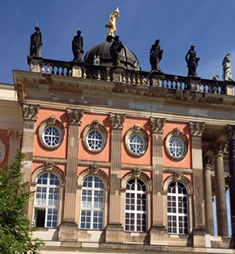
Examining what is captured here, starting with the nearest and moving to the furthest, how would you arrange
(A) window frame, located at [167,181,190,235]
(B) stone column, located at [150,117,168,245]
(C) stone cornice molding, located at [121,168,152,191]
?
(B) stone column, located at [150,117,168,245] < (A) window frame, located at [167,181,190,235] < (C) stone cornice molding, located at [121,168,152,191]

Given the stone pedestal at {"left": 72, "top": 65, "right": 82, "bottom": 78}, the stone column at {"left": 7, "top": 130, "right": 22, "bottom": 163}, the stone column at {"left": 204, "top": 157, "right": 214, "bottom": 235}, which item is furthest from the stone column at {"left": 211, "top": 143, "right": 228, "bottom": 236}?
the stone column at {"left": 7, "top": 130, "right": 22, "bottom": 163}

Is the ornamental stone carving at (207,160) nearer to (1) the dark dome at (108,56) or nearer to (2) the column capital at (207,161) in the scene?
(2) the column capital at (207,161)

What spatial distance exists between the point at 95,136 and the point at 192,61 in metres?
7.65

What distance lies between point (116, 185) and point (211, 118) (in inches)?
276

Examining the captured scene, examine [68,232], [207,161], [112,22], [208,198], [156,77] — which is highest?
[112,22]

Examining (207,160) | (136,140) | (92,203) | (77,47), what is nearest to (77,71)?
(77,47)

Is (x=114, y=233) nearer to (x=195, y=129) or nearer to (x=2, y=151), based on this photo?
(x=195, y=129)

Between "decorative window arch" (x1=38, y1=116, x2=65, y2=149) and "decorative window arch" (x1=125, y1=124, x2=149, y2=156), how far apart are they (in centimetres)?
370

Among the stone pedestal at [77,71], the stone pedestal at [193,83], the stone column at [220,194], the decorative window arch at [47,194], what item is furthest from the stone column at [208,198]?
the stone pedestal at [77,71]

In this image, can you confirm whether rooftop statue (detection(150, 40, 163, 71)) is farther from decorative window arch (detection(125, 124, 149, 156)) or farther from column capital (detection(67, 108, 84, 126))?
column capital (detection(67, 108, 84, 126))

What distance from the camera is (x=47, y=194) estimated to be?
24984 millimetres

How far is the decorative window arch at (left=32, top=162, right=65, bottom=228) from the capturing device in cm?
2467

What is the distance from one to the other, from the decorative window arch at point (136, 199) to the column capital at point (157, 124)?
8.46ft

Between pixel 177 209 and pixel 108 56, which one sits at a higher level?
pixel 108 56
